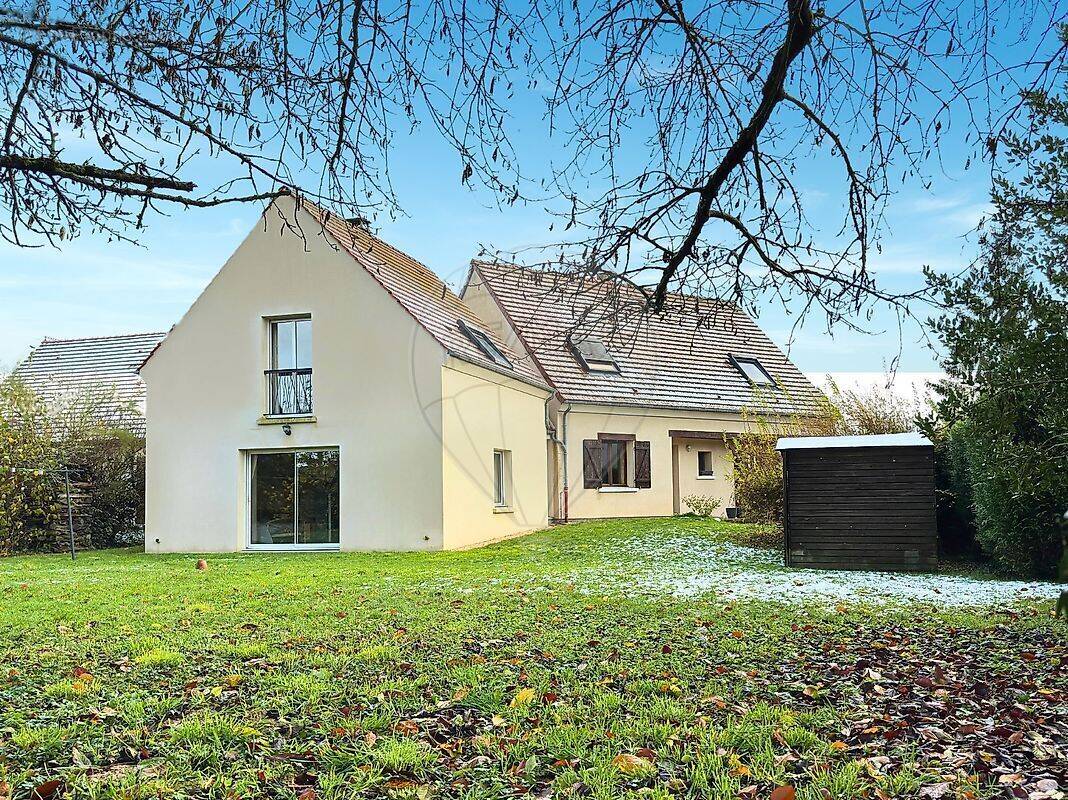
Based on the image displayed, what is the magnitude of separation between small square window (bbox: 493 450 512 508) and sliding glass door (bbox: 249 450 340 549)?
136 inches

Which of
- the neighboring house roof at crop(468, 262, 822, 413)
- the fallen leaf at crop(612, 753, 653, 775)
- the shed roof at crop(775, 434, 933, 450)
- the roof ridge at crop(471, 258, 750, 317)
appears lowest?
the fallen leaf at crop(612, 753, 653, 775)

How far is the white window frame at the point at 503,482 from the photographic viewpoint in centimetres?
1894

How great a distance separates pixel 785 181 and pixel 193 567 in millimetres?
11460

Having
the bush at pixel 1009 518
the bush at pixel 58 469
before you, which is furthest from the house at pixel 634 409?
the bush at pixel 58 469

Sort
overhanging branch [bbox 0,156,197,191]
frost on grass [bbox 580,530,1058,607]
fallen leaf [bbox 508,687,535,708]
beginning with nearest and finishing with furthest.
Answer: overhanging branch [bbox 0,156,197,191]
fallen leaf [bbox 508,687,535,708]
frost on grass [bbox 580,530,1058,607]

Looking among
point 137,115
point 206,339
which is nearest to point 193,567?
point 206,339

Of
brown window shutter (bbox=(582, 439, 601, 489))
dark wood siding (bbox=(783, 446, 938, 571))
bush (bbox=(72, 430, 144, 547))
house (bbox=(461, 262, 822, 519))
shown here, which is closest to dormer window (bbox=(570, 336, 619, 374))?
house (bbox=(461, 262, 822, 519))

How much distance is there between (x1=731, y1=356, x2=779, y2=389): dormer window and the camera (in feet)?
86.9

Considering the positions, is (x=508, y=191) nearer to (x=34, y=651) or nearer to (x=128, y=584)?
(x=34, y=651)

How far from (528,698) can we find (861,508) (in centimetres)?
920

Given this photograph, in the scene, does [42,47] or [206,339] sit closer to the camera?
[42,47]

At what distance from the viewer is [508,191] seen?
199 inches

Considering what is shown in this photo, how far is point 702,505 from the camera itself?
2348 cm

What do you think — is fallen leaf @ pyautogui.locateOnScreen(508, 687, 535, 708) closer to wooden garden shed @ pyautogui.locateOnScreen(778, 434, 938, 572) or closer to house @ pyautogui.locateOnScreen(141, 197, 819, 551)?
wooden garden shed @ pyautogui.locateOnScreen(778, 434, 938, 572)
